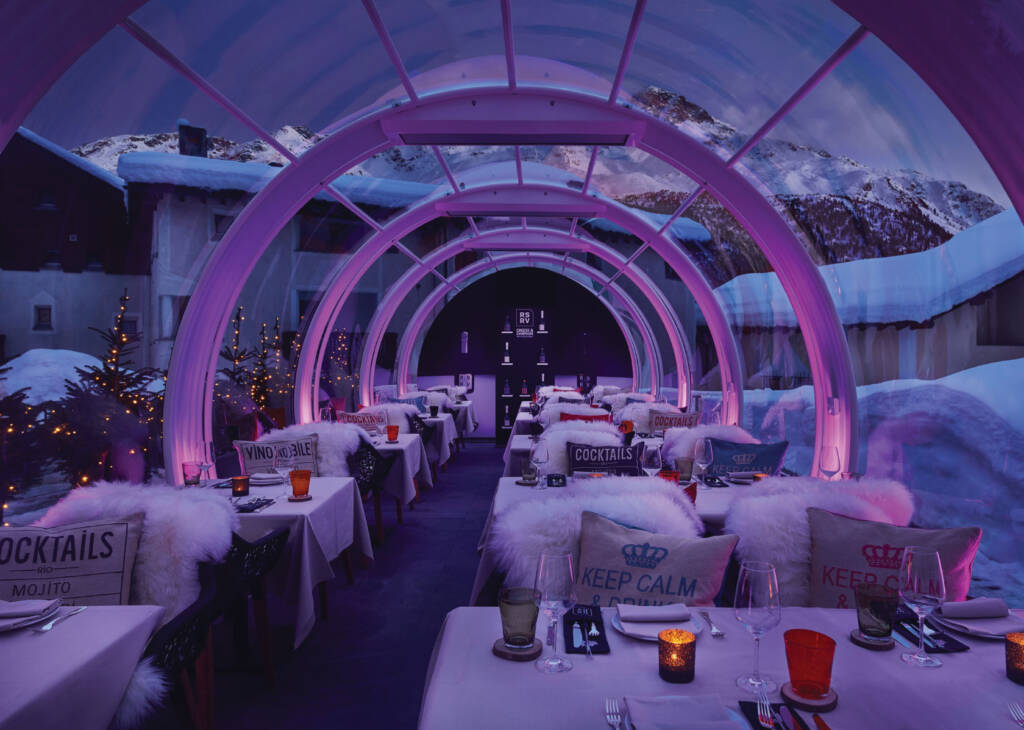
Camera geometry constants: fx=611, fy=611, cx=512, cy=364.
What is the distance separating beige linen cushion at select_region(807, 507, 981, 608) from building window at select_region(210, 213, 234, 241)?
5.34m

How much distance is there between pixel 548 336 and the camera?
16141 mm

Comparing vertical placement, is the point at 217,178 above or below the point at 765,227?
above

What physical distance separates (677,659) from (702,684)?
0.27 feet

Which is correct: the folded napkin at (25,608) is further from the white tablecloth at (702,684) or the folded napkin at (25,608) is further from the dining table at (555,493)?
the dining table at (555,493)

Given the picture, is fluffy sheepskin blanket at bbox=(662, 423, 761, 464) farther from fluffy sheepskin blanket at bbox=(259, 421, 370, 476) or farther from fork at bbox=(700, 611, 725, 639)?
fork at bbox=(700, 611, 725, 639)

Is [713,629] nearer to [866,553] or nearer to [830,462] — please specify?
[866,553]

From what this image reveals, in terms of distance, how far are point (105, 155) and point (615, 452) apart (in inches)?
183

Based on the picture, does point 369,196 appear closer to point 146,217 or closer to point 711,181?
point 146,217

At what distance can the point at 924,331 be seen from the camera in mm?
5141

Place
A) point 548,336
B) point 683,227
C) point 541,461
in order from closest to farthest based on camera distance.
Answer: point 541,461 < point 683,227 < point 548,336

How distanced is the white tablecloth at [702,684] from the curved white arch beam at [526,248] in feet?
31.3

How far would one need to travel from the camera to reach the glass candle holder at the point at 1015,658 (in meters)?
1.50

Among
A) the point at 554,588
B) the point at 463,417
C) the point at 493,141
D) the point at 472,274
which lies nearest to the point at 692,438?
the point at 493,141

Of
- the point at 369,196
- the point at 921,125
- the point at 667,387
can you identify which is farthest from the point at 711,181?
the point at 667,387
